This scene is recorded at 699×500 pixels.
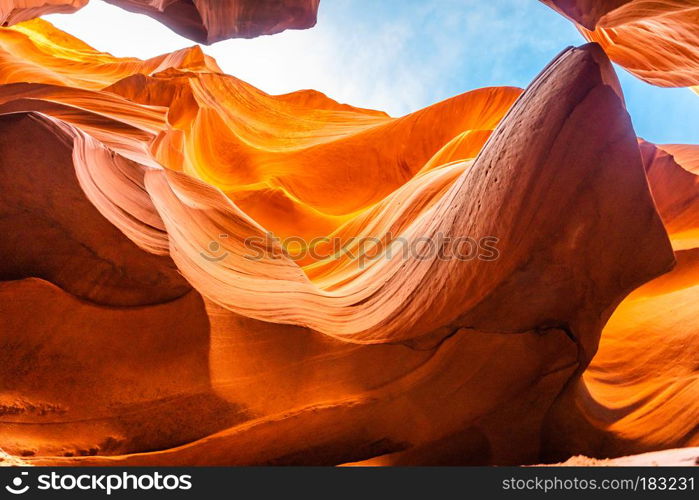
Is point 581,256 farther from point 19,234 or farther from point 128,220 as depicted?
point 19,234

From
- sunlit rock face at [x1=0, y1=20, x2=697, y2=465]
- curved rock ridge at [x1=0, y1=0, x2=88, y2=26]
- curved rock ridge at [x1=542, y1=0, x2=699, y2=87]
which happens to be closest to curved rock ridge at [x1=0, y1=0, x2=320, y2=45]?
curved rock ridge at [x1=0, y1=0, x2=88, y2=26]

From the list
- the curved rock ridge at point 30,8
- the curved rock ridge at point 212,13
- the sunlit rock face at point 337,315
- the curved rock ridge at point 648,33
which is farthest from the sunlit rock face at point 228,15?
the curved rock ridge at point 648,33

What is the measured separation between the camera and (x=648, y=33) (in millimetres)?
2303

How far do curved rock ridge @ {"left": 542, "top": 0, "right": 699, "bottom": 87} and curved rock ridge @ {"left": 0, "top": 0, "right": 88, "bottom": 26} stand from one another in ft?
9.71

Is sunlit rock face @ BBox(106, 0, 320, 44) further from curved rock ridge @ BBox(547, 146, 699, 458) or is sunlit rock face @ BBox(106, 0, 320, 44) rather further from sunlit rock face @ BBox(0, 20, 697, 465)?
curved rock ridge @ BBox(547, 146, 699, 458)

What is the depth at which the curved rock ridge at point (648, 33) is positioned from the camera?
1607 mm

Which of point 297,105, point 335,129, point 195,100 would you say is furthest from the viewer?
point 297,105

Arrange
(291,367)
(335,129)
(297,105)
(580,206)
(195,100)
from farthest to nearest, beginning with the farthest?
(297,105)
(335,129)
(195,100)
(291,367)
(580,206)

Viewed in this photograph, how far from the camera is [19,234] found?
5.64 feet

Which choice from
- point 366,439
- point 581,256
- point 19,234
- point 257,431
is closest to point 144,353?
point 257,431

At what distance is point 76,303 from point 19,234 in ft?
0.97
